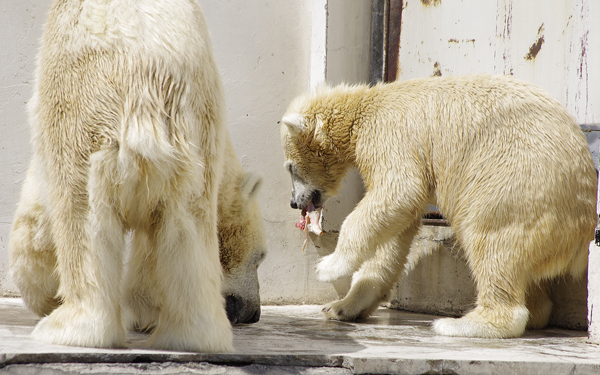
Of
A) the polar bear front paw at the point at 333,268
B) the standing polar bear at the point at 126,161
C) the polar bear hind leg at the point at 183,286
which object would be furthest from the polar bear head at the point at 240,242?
the polar bear hind leg at the point at 183,286

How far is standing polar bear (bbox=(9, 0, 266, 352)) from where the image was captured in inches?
88.1

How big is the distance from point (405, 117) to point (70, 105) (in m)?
2.03

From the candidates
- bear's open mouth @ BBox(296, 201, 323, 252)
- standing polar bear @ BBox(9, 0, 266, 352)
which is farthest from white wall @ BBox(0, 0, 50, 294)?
bear's open mouth @ BBox(296, 201, 323, 252)

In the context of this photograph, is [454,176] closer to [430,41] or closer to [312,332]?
[312,332]

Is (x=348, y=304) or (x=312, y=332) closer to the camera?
(x=312, y=332)

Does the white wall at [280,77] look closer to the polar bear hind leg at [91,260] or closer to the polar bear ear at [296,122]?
the polar bear ear at [296,122]

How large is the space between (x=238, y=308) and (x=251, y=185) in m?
0.68

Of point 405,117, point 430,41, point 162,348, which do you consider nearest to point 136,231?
point 162,348

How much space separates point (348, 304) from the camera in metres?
3.95

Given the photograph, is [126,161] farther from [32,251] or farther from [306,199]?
[306,199]

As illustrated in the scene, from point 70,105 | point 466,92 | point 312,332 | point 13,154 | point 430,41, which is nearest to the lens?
point 70,105

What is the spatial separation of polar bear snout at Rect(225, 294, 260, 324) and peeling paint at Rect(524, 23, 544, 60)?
2395mm

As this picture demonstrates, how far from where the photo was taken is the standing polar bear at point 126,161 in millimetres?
2238

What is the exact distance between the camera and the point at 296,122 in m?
3.94
